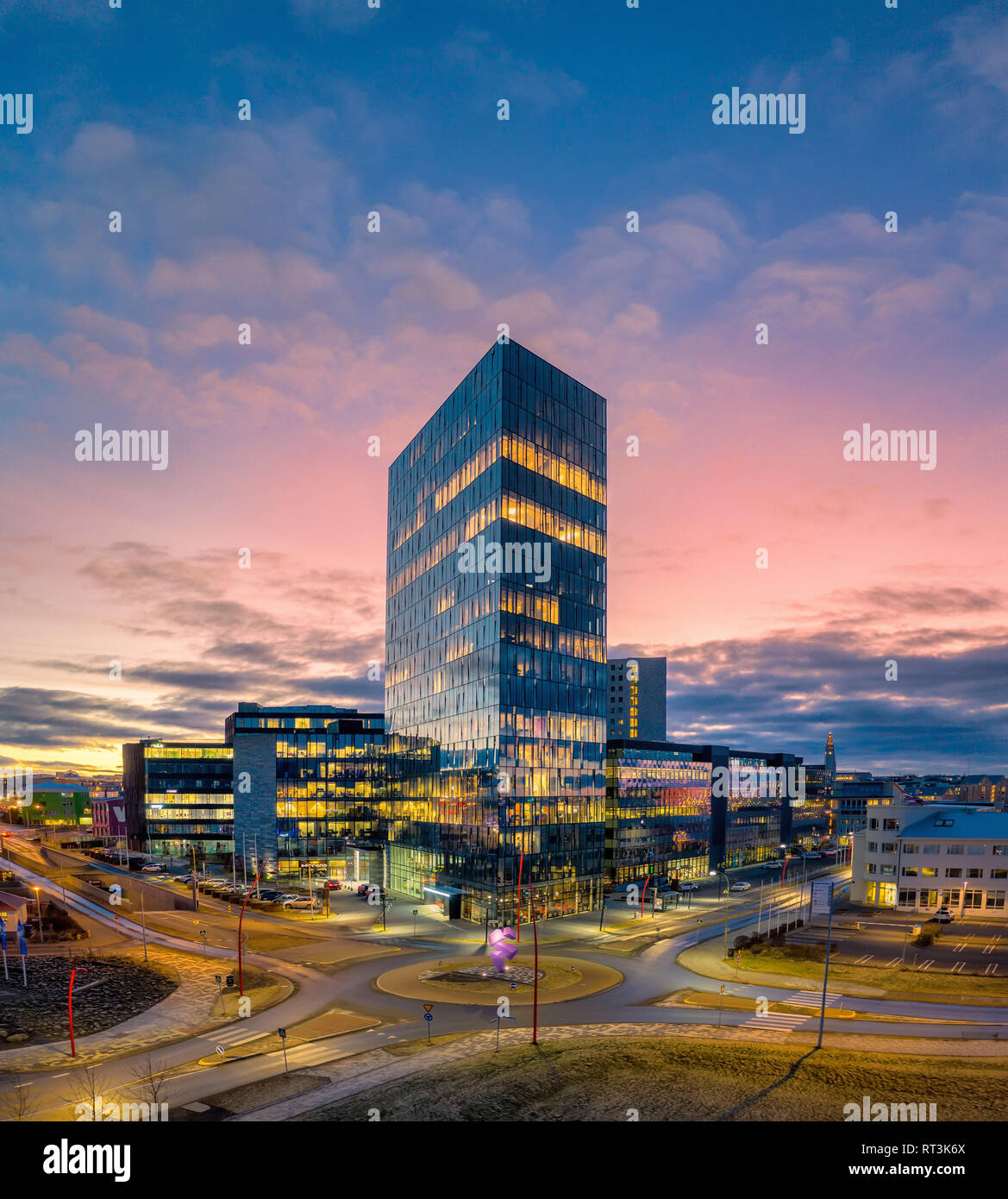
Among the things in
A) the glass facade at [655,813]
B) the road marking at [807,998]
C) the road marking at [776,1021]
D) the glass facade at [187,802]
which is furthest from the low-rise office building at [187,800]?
the road marking at [776,1021]

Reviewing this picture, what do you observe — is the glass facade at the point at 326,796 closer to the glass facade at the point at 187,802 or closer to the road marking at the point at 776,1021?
the glass facade at the point at 187,802

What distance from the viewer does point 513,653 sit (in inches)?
3248

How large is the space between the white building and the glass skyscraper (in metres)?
36.0

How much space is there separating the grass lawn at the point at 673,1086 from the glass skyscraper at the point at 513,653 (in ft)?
135

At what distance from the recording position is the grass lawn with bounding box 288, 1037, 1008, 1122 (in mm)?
32094

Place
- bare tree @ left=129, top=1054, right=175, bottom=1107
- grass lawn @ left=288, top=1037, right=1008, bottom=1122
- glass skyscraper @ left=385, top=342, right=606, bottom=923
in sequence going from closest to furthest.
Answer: grass lawn @ left=288, top=1037, right=1008, bottom=1122 < bare tree @ left=129, top=1054, right=175, bottom=1107 < glass skyscraper @ left=385, top=342, right=606, bottom=923

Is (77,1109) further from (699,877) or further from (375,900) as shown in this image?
(699,877)

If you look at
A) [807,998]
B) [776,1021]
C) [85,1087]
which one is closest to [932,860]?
[807,998]

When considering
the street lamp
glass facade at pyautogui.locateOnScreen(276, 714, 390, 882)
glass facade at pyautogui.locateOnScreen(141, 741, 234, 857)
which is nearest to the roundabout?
the street lamp

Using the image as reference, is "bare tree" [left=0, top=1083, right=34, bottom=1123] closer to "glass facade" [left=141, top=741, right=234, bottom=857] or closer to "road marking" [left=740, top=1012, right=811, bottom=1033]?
"road marking" [left=740, top=1012, right=811, bottom=1033]

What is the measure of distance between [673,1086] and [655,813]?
8247cm

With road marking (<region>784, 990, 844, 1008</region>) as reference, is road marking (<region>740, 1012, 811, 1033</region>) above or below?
above
